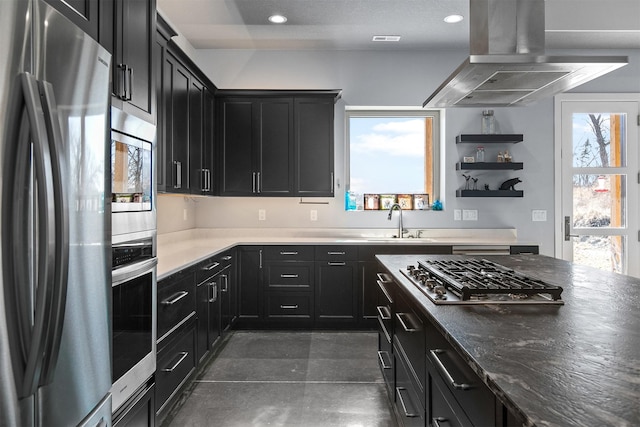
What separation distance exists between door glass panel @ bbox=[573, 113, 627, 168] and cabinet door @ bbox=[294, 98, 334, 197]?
8.98 ft

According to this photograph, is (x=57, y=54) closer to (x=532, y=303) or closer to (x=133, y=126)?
(x=133, y=126)

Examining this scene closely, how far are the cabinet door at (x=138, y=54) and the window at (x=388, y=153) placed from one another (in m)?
2.96

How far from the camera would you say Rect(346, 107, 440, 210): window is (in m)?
4.84

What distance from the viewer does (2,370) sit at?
3.20 ft

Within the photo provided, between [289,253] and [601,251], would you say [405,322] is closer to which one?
[289,253]

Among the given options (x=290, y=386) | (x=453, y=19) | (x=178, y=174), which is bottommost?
(x=290, y=386)

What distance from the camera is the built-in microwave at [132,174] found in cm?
167

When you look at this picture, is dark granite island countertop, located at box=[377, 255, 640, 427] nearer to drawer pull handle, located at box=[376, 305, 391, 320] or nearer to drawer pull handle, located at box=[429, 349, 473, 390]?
drawer pull handle, located at box=[429, 349, 473, 390]

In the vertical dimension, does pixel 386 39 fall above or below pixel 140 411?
above

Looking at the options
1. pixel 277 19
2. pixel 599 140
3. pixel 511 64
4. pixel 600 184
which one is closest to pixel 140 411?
pixel 511 64

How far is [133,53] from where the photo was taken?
75.4 inches

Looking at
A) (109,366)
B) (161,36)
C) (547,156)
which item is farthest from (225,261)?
(547,156)

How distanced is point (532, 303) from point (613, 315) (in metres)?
0.23

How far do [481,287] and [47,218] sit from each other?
1.41 m
